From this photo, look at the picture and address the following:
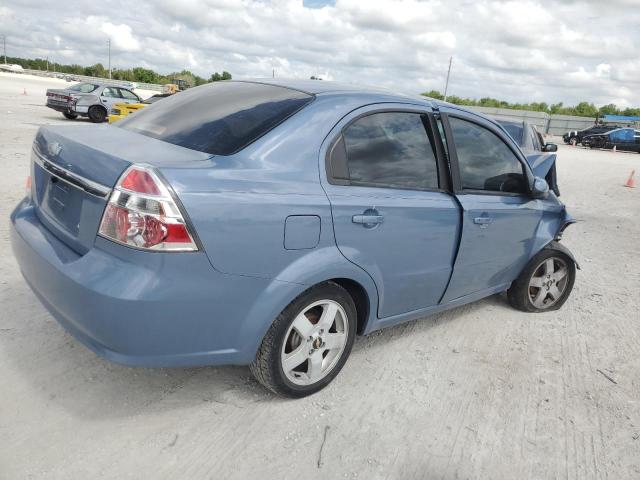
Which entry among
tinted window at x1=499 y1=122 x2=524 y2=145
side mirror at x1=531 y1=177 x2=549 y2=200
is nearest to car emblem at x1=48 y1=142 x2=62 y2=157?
side mirror at x1=531 y1=177 x2=549 y2=200

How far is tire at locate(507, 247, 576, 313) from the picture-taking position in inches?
171

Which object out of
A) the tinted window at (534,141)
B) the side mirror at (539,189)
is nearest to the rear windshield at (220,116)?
the side mirror at (539,189)

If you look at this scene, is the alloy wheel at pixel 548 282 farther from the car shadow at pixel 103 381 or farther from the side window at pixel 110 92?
the side window at pixel 110 92

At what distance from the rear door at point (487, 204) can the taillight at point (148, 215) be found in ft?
6.30

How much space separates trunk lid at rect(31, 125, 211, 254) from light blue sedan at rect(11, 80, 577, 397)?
1 cm

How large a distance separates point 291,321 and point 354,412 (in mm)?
657

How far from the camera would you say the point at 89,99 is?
59.5 ft

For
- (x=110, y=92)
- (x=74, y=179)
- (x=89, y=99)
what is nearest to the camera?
(x=74, y=179)

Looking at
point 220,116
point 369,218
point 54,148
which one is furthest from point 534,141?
point 54,148

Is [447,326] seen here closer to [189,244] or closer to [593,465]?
[593,465]

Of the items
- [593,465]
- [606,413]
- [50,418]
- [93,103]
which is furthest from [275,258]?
[93,103]

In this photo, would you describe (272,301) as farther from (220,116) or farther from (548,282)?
(548,282)

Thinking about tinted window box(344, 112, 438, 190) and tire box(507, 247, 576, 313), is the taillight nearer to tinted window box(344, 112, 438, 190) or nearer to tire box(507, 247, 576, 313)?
tinted window box(344, 112, 438, 190)

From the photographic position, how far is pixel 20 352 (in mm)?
3055
